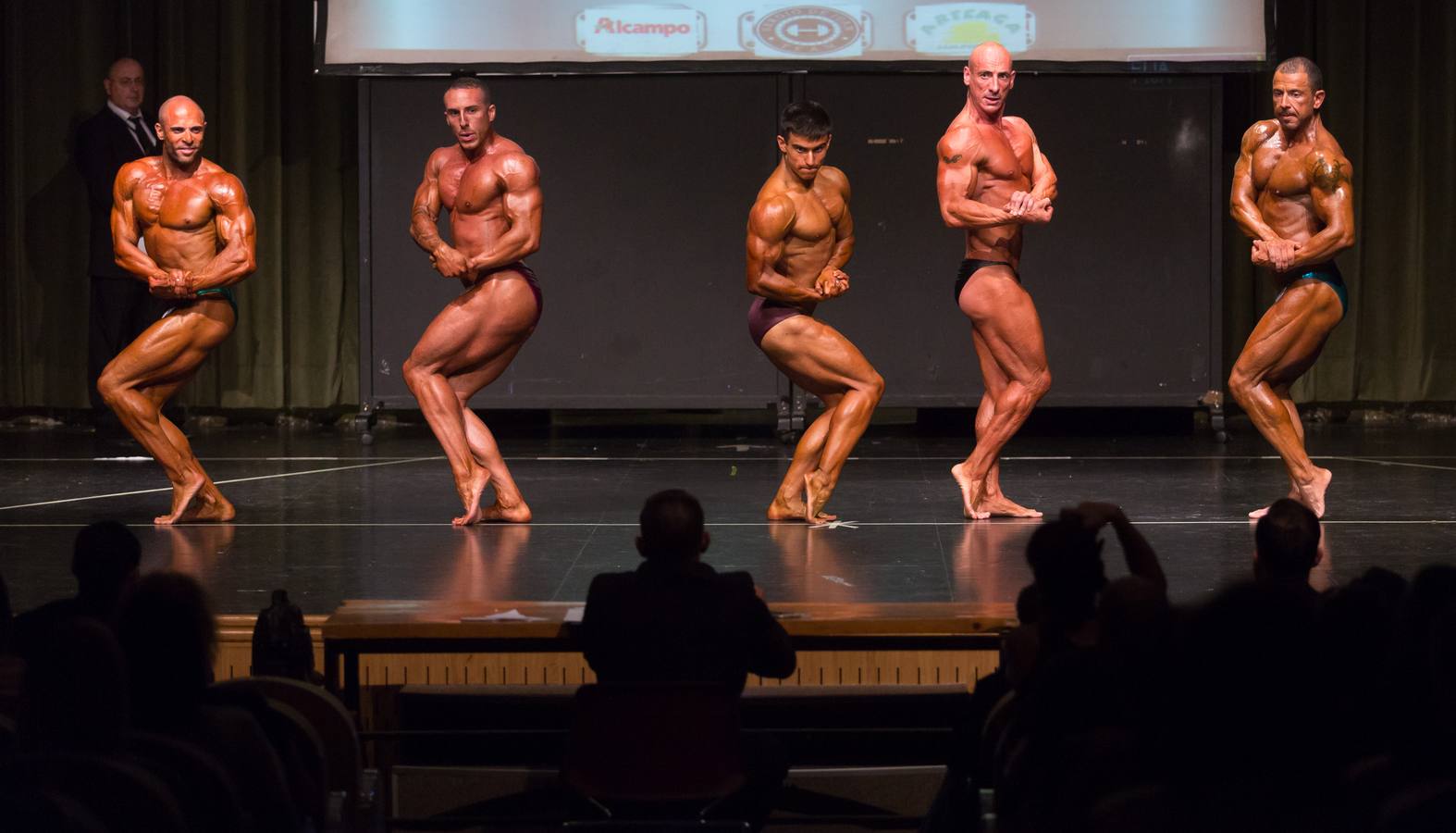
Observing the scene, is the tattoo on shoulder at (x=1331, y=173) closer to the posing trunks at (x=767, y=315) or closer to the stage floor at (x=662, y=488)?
the stage floor at (x=662, y=488)

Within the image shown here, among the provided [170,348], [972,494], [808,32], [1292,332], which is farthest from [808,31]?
[170,348]

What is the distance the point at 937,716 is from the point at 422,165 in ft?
21.6

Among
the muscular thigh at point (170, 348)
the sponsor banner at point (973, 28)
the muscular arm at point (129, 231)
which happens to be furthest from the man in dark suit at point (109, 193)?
the sponsor banner at point (973, 28)

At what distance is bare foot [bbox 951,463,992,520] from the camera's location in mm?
6922

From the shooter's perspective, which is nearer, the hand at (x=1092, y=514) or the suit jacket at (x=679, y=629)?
the hand at (x=1092, y=514)

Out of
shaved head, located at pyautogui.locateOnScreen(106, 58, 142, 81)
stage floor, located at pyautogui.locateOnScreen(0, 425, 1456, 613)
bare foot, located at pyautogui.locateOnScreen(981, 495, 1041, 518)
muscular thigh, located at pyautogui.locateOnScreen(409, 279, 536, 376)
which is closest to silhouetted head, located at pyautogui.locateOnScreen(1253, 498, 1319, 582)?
stage floor, located at pyautogui.locateOnScreen(0, 425, 1456, 613)

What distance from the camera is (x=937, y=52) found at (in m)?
9.88

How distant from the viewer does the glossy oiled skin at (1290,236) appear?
6641 mm

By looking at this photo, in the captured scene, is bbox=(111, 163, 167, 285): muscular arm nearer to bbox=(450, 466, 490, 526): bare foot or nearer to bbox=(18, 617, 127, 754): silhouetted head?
bbox=(450, 466, 490, 526): bare foot

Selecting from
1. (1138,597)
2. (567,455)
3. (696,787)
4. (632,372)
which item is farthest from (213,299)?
(1138,597)

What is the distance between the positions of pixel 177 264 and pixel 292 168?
14.0ft

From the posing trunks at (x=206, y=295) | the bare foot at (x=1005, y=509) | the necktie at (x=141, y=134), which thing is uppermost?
the necktie at (x=141, y=134)

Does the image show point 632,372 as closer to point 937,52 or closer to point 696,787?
point 937,52

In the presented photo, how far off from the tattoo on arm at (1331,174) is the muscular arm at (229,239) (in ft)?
12.9
